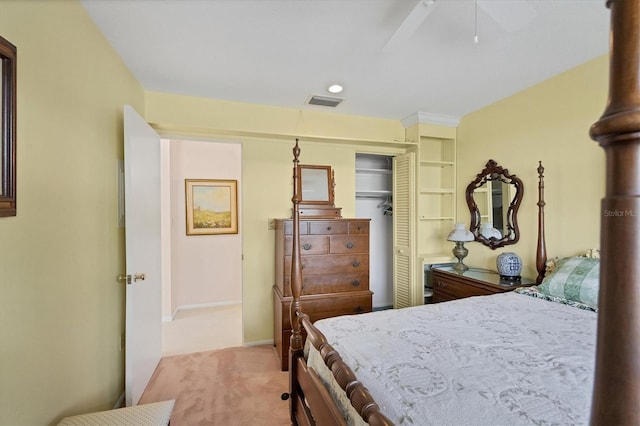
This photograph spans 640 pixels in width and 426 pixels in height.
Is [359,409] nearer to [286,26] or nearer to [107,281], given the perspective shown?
[107,281]

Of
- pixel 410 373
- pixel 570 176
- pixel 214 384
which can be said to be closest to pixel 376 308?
pixel 214 384

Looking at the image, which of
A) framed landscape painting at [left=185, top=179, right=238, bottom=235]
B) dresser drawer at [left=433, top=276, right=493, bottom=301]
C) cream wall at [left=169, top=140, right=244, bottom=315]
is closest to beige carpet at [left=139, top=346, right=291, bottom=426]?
cream wall at [left=169, top=140, right=244, bottom=315]

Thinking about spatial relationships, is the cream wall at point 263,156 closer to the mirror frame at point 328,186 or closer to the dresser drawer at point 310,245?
the mirror frame at point 328,186

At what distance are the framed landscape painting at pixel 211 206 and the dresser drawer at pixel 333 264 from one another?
2.14 meters

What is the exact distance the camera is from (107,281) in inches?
77.1

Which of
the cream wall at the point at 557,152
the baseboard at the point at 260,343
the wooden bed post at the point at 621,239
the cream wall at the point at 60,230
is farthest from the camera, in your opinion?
the baseboard at the point at 260,343

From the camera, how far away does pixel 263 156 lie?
10.6ft

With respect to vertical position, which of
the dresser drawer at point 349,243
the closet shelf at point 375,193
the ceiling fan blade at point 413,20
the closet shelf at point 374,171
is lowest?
→ the dresser drawer at point 349,243

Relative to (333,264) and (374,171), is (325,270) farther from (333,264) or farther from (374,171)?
(374,171)

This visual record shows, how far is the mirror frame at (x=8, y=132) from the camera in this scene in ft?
3.54

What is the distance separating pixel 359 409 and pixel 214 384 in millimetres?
1928

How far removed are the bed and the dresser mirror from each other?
81cm

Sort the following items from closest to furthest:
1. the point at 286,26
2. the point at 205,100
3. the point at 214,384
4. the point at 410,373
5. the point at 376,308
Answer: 1. the point at 410,373
2. the point at 286,26
3. the point at 214,384
4. the point at 205,100
5. the point at 376,308

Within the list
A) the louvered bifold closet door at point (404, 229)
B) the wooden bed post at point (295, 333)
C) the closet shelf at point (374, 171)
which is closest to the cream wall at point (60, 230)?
the wooden bed post at point (295, 333)
